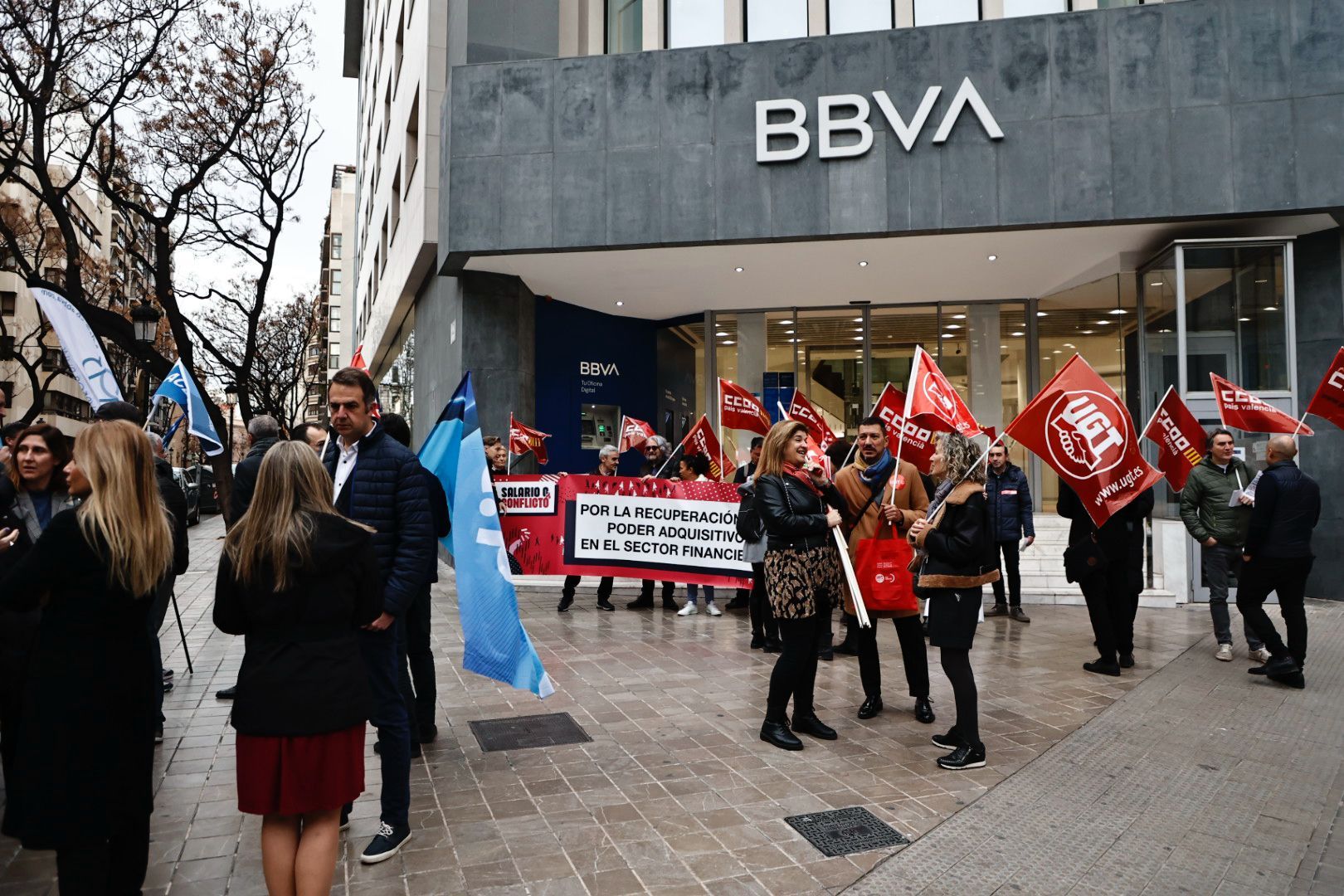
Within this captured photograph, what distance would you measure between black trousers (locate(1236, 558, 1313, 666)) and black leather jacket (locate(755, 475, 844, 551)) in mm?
4137

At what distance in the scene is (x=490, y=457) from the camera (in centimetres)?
1133

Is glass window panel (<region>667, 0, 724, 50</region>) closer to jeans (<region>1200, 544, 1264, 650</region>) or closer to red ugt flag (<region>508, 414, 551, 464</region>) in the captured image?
red ugt flag (<region>508, 414, 551, 464</region>)

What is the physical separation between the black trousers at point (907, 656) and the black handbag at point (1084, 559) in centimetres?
217

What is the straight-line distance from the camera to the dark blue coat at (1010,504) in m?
10.4

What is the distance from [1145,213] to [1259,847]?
10933 mm

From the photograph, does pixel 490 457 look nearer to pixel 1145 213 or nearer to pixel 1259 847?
Result: pixel 1259 847

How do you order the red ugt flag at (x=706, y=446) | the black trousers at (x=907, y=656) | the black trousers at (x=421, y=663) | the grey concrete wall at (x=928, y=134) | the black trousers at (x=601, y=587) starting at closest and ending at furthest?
the black trousers at (x=421, y=663) → the black trousers at (x=907, y=656) → the black trousers at (x=601, y=587) → the red ugt flag at (x=706, y=446) → the grey concrete wall at (x=928, y=134)

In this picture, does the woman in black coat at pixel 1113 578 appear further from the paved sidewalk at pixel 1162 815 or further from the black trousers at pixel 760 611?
the black trousers at pixel 760 611

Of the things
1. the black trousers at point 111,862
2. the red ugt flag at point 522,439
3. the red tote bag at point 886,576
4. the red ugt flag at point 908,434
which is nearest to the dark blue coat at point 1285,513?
the red ugt flag at point 908,434

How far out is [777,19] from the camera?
15.6m

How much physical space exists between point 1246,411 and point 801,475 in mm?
5762

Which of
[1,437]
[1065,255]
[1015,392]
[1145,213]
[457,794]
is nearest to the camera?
[457,794]

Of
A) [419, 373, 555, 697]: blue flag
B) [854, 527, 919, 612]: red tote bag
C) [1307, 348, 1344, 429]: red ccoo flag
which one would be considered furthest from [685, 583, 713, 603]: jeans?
[1307, 348, 1344, 429]: red ccoo flag

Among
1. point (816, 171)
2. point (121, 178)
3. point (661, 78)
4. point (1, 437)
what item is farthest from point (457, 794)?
point (121, 178)
